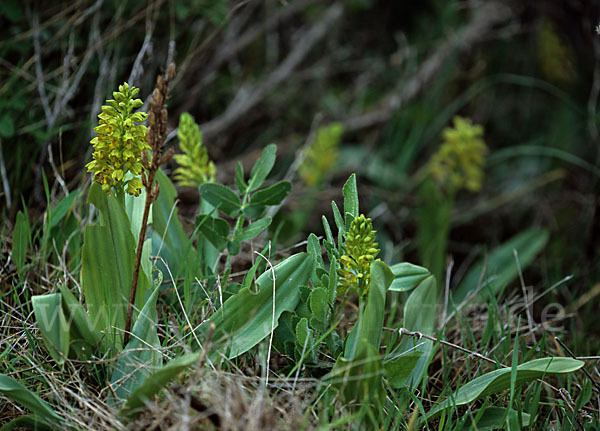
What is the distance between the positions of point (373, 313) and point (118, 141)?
22.2 inches

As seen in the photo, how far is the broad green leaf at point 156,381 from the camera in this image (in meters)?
0.86

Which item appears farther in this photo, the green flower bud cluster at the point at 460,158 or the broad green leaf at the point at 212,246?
the green flower bud cluster at the point at 460,158

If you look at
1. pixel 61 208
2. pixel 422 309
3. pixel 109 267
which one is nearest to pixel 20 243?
pixel 61 208

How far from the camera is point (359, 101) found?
3.41 m

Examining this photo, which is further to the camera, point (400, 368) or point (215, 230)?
point (215, 230)

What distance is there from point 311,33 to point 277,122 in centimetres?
59

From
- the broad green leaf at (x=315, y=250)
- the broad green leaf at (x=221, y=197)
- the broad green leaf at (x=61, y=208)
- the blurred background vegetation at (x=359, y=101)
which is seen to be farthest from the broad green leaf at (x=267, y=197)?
the blurred background vegetation at (x=359, y=101)

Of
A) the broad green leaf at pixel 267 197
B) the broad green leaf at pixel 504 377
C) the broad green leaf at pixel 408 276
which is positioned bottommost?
the broad green leaf at pixel 504 377

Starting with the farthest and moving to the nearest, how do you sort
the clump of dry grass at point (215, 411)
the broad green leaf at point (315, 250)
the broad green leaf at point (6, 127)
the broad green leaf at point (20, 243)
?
the broad green leaf at point (6, 127) → the broad green leaf at point (20, 243) → the broad green leaf at point (315, 250) → the clump of dry grass at point (215, 411)

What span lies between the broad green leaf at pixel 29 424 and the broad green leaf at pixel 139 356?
12 cm

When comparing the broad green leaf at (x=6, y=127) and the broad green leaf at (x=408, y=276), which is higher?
the broad green leaf at (x=6, y=127)

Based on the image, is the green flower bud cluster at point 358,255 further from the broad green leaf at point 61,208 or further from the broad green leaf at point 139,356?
the broad green leaf at point 61,208

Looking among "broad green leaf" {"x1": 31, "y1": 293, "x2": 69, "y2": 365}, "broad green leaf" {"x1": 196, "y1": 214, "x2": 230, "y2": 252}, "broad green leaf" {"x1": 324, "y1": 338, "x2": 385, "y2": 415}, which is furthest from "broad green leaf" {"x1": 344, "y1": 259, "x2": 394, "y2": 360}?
"broad green leaf" {"x1": 31, "y1": 293, "x2": 69, "y2": 365}

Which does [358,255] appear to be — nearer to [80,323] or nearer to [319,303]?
[319,303]
